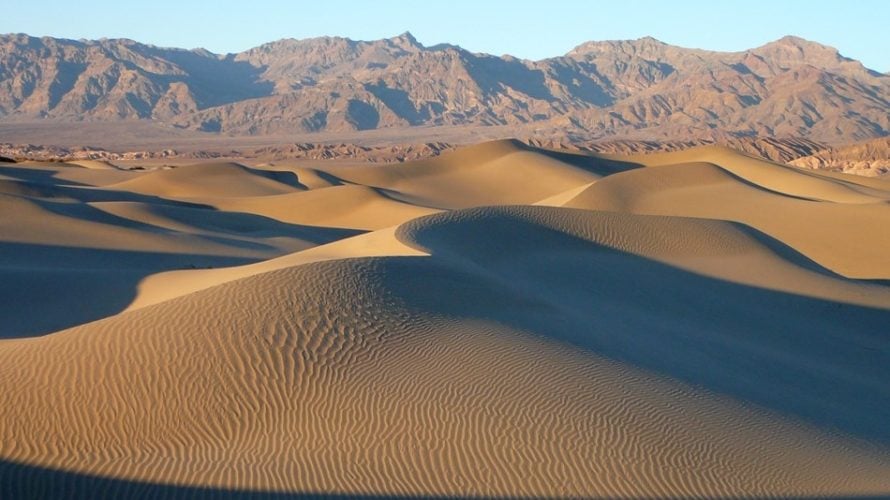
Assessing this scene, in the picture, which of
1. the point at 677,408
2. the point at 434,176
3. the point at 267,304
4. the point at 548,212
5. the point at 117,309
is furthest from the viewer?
the point at 434,176

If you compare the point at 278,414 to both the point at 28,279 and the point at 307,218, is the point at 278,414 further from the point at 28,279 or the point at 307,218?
the point at 307,218

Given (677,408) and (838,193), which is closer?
(677,408)

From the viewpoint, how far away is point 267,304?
1055 centimetres

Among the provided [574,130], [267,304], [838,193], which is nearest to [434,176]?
[838,193]

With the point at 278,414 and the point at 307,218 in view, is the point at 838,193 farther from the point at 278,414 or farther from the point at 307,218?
the point at 278,414

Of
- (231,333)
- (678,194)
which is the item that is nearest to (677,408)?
(231,333)

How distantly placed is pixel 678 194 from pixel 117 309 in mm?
20661

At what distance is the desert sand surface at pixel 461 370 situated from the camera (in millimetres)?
7680

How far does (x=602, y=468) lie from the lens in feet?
25.5

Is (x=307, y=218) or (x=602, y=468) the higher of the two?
(x=602, y=468)

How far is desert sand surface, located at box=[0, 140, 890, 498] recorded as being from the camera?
7.68m

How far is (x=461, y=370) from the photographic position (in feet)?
30.8

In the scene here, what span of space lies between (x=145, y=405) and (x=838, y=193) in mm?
33533

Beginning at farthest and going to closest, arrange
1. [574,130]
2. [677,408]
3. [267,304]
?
[574,130] < [267,304] < [677,408]
